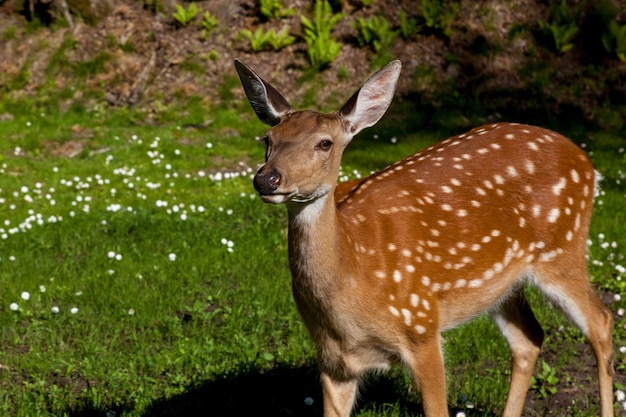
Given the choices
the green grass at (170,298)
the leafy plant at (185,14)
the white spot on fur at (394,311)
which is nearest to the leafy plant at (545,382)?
the green grass at (170,298)

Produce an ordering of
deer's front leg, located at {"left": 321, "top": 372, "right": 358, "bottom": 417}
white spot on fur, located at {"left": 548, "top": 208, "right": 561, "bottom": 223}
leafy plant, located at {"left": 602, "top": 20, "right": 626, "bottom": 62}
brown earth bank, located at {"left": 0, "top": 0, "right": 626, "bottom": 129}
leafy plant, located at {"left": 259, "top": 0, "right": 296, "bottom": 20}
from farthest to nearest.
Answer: leafy plant, located at {"left": 259, "top": 0, "right": 296, "bottom": 20}, brown earth bank, located at {"left": 0, "top": 0, "right": 626, "bottom": 129}, leafy plant, located at {"left": 602, "top": 20, "right": 626, "bottom": 62}, white spot on fur, located at {"left": 548, "top": 208, "right": 561, "bottom": 223}, deer's front leg, located at {"left": 321, "top": 372, "right": 358, "bottom": 417}

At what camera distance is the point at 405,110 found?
1291cm

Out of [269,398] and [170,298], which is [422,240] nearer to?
[269,398]

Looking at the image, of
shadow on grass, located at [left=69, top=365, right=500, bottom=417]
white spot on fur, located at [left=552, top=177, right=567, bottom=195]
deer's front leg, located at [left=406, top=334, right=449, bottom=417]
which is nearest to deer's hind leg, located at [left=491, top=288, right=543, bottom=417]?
shadow on grass, located at [left=69, top=365, right=500, bottom=417]

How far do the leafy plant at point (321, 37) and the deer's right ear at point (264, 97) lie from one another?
9475 mm

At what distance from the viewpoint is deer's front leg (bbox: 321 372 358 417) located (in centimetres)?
464

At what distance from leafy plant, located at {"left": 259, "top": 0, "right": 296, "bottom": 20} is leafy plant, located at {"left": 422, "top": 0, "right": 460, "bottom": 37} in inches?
91.3

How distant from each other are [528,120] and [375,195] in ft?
26.2

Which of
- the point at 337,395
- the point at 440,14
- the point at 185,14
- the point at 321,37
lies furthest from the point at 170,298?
the point at 185,14

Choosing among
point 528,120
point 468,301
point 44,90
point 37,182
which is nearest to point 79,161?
point 37,182

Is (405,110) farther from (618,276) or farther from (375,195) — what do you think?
(375,195)

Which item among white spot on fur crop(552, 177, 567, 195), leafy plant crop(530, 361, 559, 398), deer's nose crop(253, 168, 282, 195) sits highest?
deer's nose crop(253, 168, 282, 195)

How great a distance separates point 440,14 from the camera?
1377cm

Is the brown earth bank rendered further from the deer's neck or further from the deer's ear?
the deer's neck
